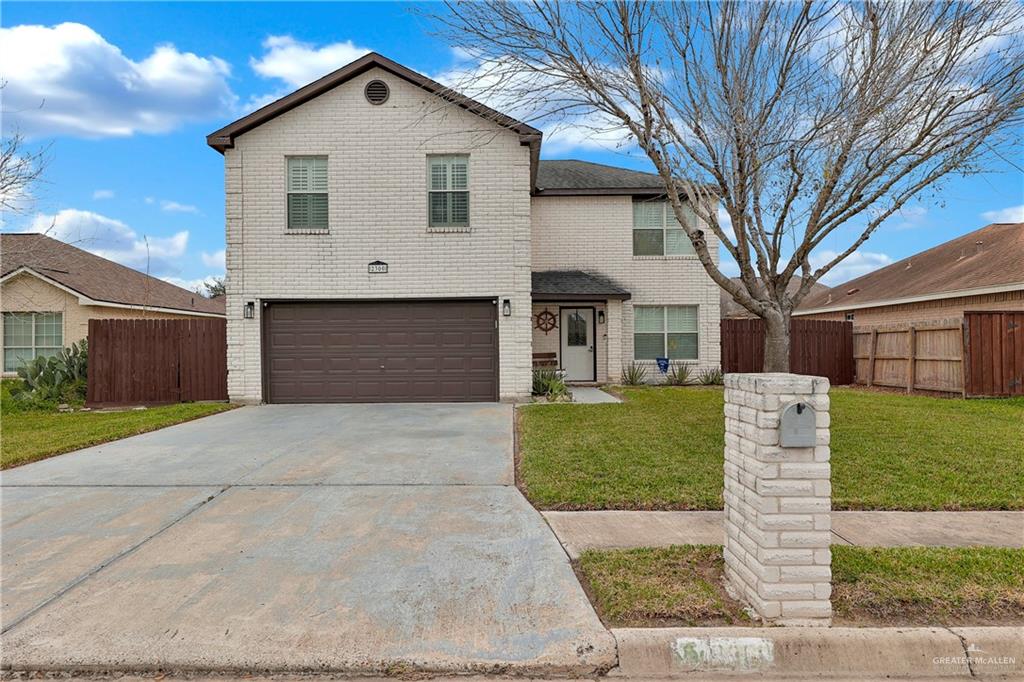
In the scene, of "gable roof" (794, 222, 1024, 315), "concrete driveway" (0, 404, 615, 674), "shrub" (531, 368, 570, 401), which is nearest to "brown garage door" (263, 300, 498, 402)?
"shrub" (531, 368, 570, 401)

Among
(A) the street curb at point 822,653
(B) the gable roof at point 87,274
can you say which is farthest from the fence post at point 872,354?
(B) the gable roof at point 87,274

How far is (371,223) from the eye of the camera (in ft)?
40.5

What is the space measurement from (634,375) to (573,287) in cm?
282

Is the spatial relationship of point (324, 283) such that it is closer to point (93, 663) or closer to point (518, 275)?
point (518, 275)

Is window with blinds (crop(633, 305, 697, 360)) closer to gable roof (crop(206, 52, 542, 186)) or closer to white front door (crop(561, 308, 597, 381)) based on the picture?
white front door (crop(561, 308, 597, 381))

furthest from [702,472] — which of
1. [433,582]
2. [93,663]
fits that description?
[93,663]

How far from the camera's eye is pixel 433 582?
363 centimetres

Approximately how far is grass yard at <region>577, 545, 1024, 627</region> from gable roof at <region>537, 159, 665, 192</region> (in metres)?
11.8

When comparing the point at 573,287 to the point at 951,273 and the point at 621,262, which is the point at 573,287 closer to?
the point at 621,262

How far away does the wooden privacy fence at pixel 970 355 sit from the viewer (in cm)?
1236

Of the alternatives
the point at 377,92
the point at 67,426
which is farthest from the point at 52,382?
the point at 377,92

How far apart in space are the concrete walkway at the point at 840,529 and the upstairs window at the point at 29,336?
61.5ft

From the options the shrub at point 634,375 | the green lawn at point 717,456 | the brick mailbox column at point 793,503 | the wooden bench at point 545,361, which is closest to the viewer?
the brick mailbox column at point 793,503

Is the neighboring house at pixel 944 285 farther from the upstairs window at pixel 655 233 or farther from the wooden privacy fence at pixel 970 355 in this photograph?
the upstairs window at pixel 655 233
